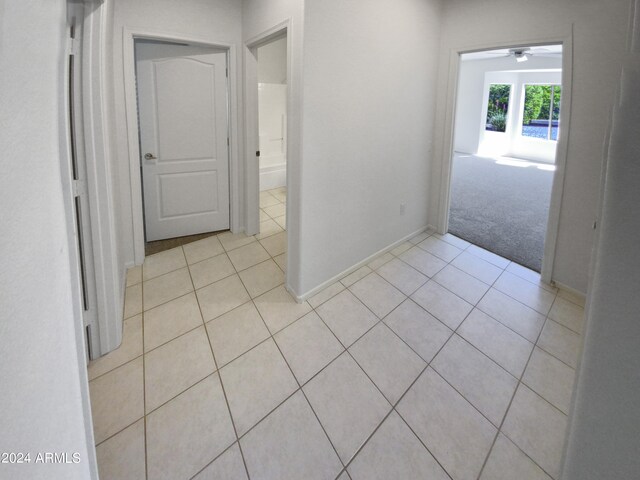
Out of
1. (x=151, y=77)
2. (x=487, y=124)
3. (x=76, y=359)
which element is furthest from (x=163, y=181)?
(x=487, y=124)

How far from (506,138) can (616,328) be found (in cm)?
1040

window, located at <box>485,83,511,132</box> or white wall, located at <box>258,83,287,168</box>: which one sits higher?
window, located at <box>485,83,511,132</box>

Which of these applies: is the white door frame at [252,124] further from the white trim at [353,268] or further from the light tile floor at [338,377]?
the light tile floor at [338,377]

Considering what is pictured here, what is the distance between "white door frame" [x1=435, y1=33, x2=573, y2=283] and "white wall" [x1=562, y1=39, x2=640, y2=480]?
298 centimetres

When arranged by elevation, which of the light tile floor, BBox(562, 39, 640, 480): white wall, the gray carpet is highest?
BBox(562, 39, 640, 480): white wall

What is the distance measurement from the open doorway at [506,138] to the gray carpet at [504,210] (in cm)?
1

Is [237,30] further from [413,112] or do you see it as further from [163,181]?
[413,112]

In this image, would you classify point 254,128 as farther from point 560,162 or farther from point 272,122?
point 560,162

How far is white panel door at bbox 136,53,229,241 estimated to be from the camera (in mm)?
3186

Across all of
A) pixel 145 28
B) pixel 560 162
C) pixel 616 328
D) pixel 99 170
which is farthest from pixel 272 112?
pixel 616 328

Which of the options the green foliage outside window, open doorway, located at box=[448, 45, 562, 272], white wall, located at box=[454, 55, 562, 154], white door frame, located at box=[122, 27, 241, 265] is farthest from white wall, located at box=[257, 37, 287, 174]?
the green foliage outside window

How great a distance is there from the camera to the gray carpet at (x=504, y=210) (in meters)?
3.62

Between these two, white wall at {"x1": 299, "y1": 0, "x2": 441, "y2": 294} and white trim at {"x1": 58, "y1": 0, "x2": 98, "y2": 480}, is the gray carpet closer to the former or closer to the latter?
white wall at {"x1": 299, "y1": 0, "x2": 441, "y2": 294}

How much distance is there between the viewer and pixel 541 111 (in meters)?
8.58
